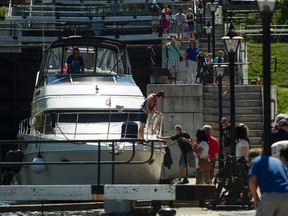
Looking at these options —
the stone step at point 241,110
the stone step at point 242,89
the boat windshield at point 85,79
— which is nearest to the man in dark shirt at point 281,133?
the boat windshield at point 85,79

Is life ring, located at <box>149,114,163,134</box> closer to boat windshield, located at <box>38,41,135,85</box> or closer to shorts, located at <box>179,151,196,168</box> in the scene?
shorts, located at <box>179,151,196,168</box>

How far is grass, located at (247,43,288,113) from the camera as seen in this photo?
130ft

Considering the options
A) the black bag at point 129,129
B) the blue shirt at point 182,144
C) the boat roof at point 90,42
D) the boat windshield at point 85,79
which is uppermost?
the boat roof at point 90,42

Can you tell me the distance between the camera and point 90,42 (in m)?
32.1

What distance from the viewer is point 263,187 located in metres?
14.7

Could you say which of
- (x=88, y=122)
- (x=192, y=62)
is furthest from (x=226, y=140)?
(x=192, y=62)

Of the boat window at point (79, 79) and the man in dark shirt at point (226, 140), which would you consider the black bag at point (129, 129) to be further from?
the boat window at point (79, 79)

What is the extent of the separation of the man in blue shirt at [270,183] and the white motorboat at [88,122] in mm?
6974

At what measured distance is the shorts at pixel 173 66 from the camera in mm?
34747

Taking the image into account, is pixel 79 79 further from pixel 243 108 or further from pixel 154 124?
pixel 243 108

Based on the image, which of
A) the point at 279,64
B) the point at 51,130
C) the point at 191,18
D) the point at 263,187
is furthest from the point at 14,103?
the point at 263,187

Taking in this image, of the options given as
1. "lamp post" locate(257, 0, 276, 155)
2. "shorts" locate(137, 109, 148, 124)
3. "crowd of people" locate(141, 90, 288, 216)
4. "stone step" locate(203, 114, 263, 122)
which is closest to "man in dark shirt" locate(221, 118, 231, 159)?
"crowd of people" locate(141, 90, 288, 216)

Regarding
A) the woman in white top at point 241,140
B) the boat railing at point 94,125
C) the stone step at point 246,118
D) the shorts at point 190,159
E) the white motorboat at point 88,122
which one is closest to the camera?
the woman in white top at point 241,140

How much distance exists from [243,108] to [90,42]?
4.36 meters
